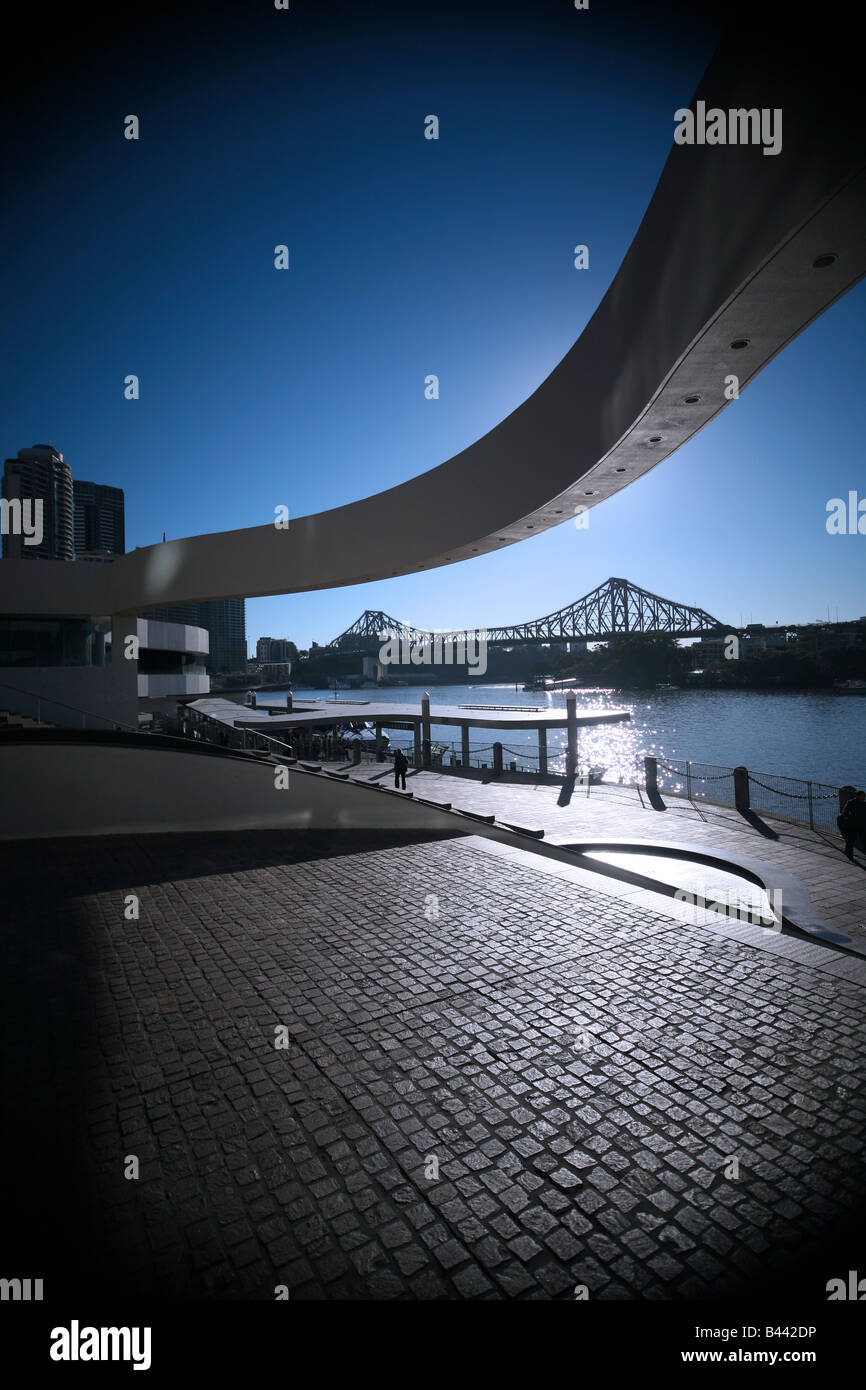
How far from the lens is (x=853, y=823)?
905cm

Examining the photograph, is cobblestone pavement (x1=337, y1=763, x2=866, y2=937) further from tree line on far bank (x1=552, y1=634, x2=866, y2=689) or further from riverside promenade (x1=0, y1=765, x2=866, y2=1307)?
tree line on far bank (x1=552, y1=634, x2=866, y2=689)

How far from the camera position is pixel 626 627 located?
111 meters

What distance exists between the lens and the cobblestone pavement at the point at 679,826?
7.88 metres

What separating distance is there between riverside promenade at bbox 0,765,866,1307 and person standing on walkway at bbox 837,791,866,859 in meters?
3.98

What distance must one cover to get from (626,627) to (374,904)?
11103cm

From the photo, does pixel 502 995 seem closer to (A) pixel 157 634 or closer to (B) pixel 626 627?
(A) pixel 157 634

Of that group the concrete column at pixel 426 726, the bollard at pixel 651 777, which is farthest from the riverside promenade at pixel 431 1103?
the concrete column at pixel 426 726

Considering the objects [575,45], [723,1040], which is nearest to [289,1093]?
[723,1040]

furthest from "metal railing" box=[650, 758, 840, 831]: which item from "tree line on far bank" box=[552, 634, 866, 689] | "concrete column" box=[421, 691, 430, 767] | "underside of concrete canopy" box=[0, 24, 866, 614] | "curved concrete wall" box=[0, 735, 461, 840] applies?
"tree line on far bank" box=[552, 634, 866, 689]

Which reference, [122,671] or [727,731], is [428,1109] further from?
[727,731]

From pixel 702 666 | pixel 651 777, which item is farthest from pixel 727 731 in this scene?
pixel 651 777

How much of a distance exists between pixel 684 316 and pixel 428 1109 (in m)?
5.10

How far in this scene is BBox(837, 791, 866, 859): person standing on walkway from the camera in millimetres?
8938

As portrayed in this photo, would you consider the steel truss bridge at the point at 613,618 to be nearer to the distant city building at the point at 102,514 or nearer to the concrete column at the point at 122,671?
the distant city building at the point at 102,514
